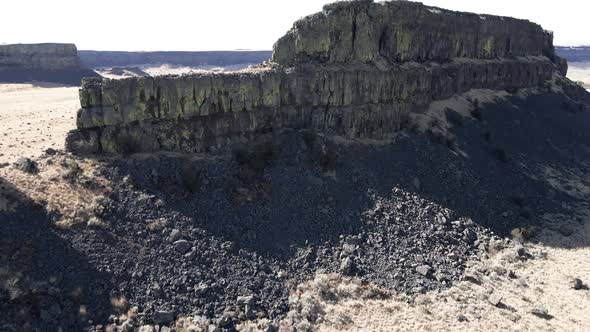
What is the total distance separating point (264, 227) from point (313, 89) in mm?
11712

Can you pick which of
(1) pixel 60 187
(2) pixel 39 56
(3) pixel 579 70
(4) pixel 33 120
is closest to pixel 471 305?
(1) pixel 60 187

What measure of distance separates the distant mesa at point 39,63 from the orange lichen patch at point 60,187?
63564 mm

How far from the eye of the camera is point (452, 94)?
47375 millimetres

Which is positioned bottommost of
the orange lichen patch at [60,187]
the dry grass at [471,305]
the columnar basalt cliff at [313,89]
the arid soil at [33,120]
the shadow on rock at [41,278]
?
the dry grass at [471,305]

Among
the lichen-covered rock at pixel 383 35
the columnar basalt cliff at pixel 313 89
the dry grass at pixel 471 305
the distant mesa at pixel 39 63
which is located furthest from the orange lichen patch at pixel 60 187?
the distant mesa at pixel 39 63

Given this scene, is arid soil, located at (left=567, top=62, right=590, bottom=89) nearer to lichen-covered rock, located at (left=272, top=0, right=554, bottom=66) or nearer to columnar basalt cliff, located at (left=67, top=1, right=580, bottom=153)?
lichen-covered rock, located at (left=272, top=0, right=554, bottom=66)

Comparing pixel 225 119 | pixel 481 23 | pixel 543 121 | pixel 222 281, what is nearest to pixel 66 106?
pixel 225 119

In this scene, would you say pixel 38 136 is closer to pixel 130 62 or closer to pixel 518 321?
pixel 518 321

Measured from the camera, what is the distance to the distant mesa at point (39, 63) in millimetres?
81688

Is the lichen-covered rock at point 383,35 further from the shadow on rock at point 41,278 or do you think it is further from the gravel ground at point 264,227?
the shadow on rock at point 41,278

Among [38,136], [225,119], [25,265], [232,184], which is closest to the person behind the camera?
[25,265]

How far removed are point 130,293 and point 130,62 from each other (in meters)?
124

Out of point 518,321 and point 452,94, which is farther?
point 452,94

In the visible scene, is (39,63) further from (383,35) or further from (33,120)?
(383,35)
